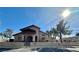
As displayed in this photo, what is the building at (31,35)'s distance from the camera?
3.31 metres

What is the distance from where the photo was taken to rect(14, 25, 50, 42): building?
3.31 meters

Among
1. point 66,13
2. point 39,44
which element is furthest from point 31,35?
point 66,13

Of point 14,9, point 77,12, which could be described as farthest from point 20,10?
point 77,12

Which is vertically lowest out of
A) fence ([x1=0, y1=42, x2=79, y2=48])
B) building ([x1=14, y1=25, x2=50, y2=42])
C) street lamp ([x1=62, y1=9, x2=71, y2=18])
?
fence ([x1=0, y1=42, x2=79, y2=48])

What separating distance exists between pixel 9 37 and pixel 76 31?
1.14 meters

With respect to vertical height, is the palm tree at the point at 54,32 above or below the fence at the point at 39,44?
above

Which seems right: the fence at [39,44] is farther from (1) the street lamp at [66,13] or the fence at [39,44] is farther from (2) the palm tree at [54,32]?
(1) the street lamp at [66,13]

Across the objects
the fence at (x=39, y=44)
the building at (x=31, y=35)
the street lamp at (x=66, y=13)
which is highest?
the street lamp at (x=66, y=13)

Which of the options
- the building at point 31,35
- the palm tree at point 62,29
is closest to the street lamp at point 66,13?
the palm tree at point 62,29

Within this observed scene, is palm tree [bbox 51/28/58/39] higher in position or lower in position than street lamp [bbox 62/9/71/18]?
lower

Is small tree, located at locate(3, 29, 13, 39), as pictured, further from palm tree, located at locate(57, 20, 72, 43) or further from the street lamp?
the street lamp

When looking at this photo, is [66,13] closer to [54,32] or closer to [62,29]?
[62,29]

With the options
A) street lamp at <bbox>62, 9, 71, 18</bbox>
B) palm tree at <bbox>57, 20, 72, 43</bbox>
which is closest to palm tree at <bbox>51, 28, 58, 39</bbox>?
palm tree at <bbox>57, 20, 72, 43</bbox>

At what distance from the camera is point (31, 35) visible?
3305mm
